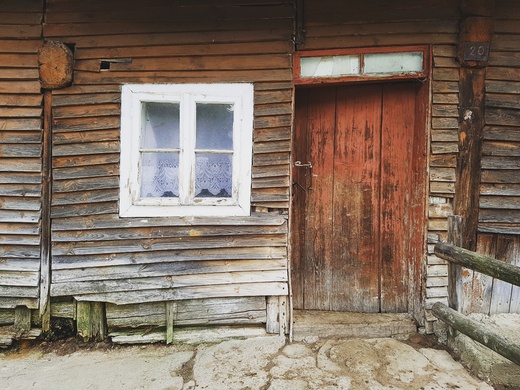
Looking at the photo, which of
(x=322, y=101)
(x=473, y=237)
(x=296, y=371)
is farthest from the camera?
(x=322, y=101)

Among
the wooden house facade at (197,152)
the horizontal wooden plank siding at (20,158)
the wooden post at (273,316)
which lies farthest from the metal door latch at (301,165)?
the horizontal wooden plank siding at (20,158)

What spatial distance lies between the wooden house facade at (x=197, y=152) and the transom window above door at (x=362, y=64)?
0.01 meters

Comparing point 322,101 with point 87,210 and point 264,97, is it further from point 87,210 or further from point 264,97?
point 87,210

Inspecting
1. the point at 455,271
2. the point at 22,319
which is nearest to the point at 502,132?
the point at 455,271

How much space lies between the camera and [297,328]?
3.26m

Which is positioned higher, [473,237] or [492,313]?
[473,237]

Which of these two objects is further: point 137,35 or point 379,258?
point 379,258

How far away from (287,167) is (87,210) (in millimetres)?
1886

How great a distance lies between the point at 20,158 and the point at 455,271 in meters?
3.98

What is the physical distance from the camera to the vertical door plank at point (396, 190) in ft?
11.2

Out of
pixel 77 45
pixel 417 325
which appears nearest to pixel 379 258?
pixel 417 325

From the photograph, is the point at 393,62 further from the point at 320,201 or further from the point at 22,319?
the point at 22,319

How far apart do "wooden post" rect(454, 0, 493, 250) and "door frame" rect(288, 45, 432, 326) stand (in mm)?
288

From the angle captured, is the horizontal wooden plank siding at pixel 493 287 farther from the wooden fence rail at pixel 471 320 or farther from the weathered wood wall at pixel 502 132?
the wooden fence rail at pixel 471 320
